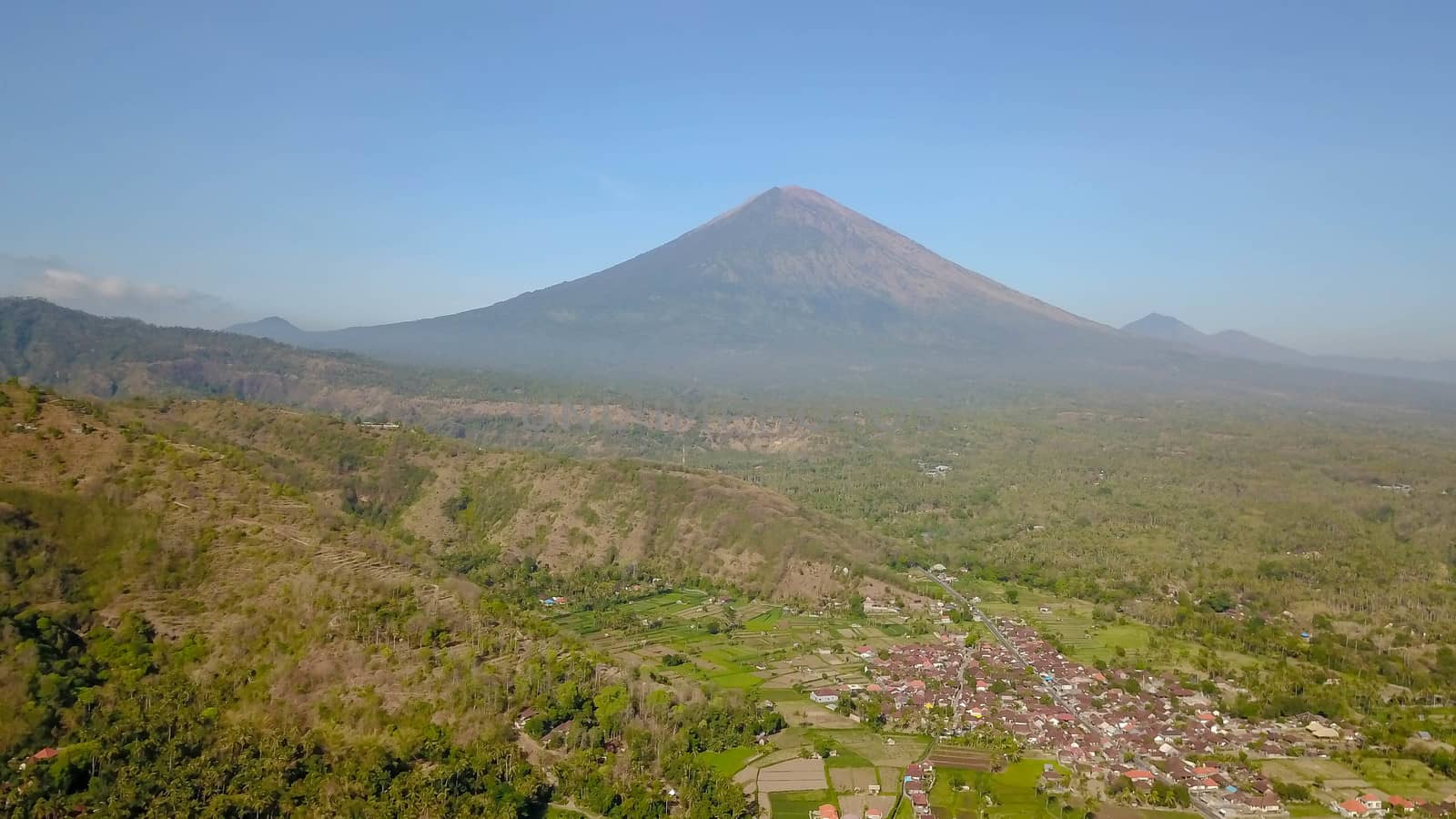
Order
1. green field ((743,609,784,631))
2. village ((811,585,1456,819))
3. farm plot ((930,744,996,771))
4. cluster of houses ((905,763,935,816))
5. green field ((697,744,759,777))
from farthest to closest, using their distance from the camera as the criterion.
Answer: green field ((743,609,784,631)) < farm plot ((930,744,996,771)) < green field ((697,744,759,777)) < village ((811,585,1456,819)) < cluster of houses ((905,763,935,816))

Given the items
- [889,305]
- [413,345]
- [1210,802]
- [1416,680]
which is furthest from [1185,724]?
[413,345]

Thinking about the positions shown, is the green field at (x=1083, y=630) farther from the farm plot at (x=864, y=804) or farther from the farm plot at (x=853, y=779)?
the farm plot at (x=864, y=804)

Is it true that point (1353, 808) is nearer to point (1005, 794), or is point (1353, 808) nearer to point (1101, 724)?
point (1101, 724)

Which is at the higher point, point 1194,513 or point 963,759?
point 1194,513

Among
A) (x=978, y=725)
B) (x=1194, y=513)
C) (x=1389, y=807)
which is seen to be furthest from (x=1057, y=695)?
(x=1194, y=513)

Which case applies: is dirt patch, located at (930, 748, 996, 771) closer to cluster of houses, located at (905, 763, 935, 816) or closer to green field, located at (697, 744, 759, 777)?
cluster of houses, located at (905, 763, 935, 816)

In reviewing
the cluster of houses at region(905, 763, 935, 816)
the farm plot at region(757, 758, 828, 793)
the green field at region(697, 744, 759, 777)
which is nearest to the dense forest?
the green field at region(697, 744, 759, 777)
